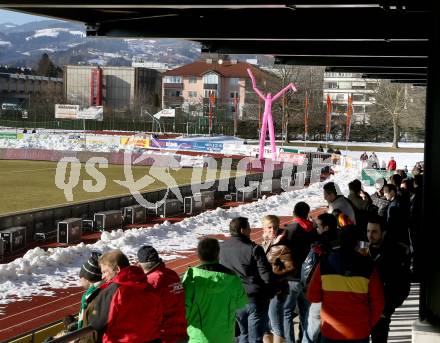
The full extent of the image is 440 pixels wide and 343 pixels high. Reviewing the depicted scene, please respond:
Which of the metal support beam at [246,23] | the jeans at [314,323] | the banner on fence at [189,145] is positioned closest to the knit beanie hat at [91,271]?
the jeans at [314,323]

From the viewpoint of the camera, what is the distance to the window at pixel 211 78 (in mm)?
143875

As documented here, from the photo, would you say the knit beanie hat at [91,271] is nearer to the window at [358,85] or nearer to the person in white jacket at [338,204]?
the person in white jacket at [338,204]

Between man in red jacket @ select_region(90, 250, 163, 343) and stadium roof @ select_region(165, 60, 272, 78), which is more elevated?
stadium roof @ select_region(165, 60, 272, 78)

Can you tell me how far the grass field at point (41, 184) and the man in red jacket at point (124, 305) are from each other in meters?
22.5

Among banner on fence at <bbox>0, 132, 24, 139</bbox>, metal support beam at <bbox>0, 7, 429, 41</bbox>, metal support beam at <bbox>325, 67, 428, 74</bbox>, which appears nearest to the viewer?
metal support beam at <bbox>0, 7, 429, 41</bbox>

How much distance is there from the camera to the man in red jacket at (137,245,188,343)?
5488 millimetres

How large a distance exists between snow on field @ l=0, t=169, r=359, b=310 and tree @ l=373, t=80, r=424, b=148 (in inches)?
2064

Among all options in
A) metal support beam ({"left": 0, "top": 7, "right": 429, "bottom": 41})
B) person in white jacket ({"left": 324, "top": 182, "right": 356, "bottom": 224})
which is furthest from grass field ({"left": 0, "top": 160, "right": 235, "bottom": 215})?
person in white jacket ({"left": 324, "top": 182, "right": 356, "bottom": 224})

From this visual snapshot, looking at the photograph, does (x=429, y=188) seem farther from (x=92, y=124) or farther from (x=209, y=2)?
(x=92, y=124)

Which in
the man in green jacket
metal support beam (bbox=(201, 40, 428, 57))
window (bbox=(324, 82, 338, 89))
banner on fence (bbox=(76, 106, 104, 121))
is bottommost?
banner on fence (bbox=(76, 106, 104, 121))

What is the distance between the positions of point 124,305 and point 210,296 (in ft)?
3.77

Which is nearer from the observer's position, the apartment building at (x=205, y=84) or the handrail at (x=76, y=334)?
the handrail at (x=76, y=334)

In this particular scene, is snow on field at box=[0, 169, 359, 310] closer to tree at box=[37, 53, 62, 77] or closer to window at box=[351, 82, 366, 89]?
window at box=[351, 82, 366, 89]

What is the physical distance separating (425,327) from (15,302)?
9.96 metres
